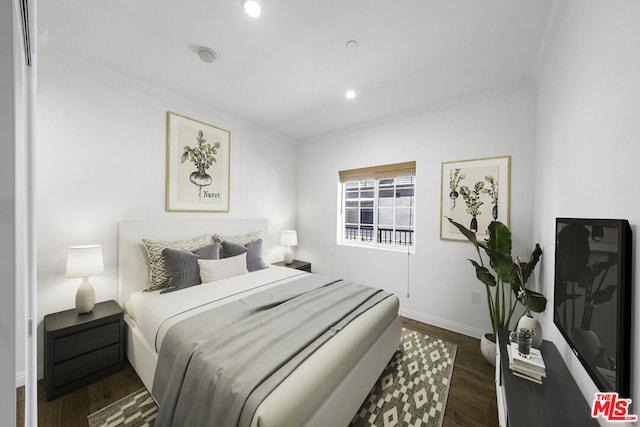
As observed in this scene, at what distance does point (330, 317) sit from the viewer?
174 cm

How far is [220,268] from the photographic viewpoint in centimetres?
250

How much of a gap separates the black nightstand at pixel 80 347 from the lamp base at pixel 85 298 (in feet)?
0.15

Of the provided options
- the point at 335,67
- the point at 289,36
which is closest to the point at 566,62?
the point at 335,67

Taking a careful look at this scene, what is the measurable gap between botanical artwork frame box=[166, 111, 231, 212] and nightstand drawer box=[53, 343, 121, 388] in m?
1.40

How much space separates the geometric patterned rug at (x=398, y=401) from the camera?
5.14 feet

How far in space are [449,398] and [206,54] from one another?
3.36 metres

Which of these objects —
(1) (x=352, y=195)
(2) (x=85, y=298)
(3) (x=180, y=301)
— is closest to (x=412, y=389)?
(3) (x=180, y=301)

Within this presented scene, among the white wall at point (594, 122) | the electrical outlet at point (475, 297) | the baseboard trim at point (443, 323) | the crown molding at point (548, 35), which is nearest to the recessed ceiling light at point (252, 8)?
the white wall at point (594, 122)

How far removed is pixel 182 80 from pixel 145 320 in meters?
2.28

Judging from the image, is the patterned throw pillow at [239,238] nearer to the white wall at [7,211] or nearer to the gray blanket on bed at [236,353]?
the gray blanket on bed at [236,353]

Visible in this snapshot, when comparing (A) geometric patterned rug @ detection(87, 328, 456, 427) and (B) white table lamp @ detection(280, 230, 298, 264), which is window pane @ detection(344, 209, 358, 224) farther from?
(A) geometric patterned rug @ detection(87, 328, 456, 427)

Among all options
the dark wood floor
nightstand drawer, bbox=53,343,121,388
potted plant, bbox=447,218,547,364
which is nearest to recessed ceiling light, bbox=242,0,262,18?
potted plant, bbox=447,218,547,364

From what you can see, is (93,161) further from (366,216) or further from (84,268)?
(366,216)

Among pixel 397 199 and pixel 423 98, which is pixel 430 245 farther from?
pixel 423 98
